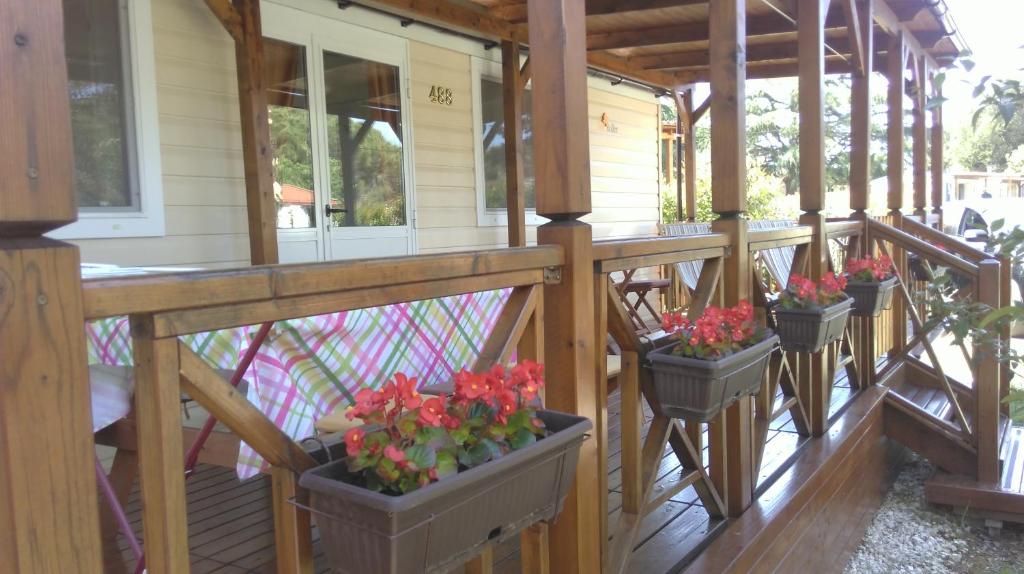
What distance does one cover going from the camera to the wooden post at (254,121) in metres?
3.57

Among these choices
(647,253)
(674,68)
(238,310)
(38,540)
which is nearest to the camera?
(38,540)

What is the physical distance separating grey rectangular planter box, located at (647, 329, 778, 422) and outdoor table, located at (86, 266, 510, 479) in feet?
2.05

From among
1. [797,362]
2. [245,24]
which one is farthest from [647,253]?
[245,24]

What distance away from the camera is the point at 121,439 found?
1.81 meters

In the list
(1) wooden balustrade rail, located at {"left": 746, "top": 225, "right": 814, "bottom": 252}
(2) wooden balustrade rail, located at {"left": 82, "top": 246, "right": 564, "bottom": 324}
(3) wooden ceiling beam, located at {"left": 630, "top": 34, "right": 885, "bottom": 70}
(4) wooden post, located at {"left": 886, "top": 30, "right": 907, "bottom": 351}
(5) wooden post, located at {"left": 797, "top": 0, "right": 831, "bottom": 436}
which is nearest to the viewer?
(2) wooden balustrade rail, located at {"left": 82, "top": 246, "right": 564, "bottom": 324}

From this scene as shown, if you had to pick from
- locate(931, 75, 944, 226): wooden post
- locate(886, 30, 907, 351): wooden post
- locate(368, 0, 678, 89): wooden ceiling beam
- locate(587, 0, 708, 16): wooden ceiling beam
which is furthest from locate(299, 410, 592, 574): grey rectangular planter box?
locate(931, 75, 944, 226): wooden post

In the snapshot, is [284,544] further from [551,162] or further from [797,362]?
[797,362]

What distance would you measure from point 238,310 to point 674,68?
6.48 metres

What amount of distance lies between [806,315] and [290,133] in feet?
8.94

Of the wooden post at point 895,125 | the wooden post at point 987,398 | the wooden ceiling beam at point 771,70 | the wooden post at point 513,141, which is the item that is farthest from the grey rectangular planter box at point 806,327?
the wooden ceiling beam at point 771,70

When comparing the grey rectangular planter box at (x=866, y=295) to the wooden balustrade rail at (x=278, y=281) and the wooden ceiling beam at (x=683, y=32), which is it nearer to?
the wooden ceiling beam at (x=683, y=32)

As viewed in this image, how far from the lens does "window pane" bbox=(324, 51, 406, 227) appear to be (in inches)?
171

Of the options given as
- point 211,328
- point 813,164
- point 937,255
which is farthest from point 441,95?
point 211,328

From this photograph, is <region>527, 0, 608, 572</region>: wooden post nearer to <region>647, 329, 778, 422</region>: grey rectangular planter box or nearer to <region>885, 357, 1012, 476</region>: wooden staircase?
<region>647, 329, 778, 422</region>: grey rectangular planter box
